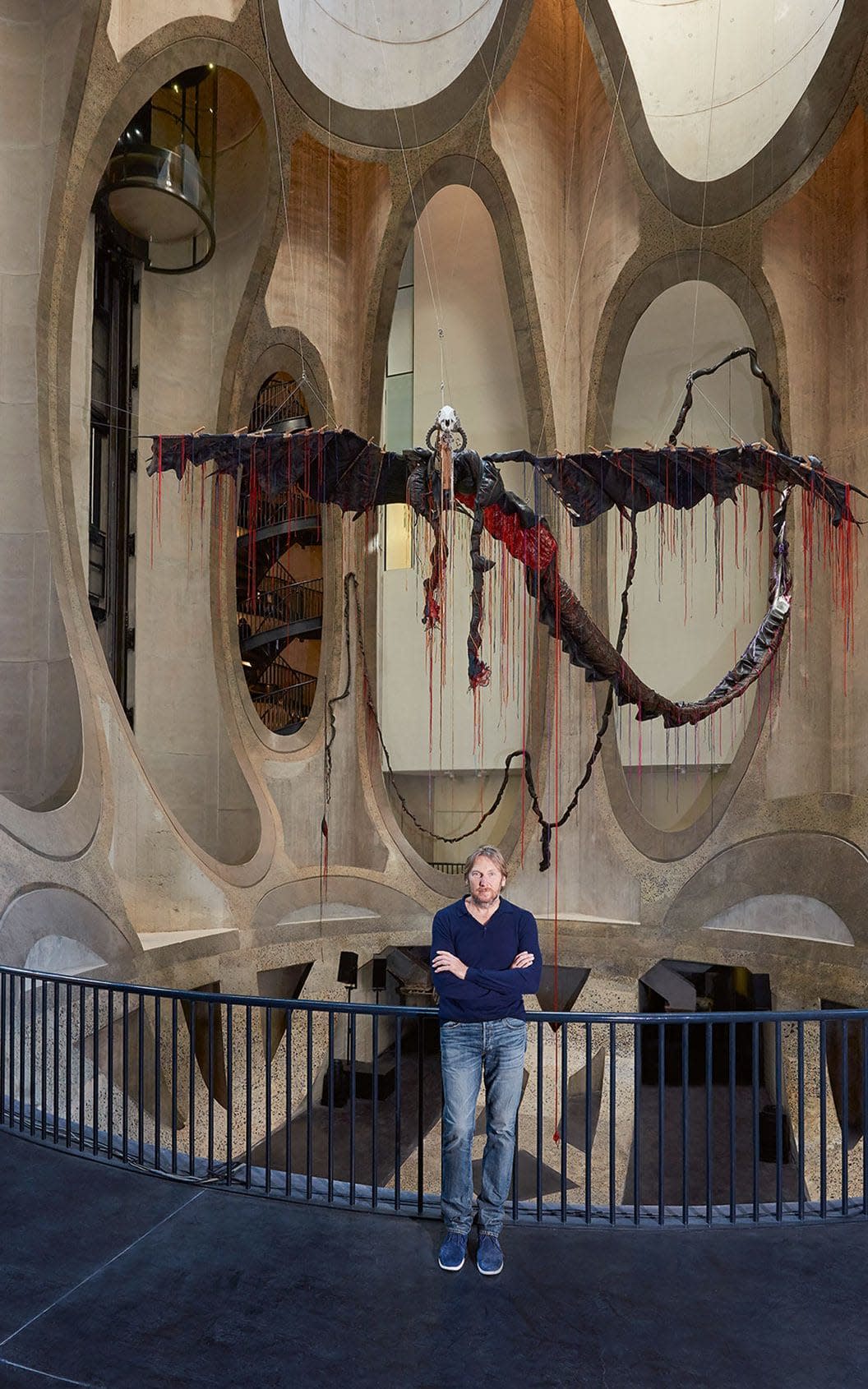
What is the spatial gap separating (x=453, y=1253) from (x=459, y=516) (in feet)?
42.3

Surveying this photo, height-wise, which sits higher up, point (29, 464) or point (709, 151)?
point (709, 151)

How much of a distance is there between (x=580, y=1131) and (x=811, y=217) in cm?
1204

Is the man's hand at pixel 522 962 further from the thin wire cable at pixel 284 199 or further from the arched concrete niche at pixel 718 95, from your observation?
the arched concrete niche at pixel 718 95

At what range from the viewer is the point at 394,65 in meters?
13.6

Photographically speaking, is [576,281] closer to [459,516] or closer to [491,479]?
[459,516]

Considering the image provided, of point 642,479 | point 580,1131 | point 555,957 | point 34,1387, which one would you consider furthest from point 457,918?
point 555,957

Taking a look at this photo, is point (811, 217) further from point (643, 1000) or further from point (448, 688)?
point (643, 1000)

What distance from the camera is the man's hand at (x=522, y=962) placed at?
3.95 m

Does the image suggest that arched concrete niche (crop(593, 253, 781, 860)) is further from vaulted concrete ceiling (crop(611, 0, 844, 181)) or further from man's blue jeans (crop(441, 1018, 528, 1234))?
man's blue jeans (crop(441, 1018, 528, 1234))

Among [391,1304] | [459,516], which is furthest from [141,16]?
[391,1304]

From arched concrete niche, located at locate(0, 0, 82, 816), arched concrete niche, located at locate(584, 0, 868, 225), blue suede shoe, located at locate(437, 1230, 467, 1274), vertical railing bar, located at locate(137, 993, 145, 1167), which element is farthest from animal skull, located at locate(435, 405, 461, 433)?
arched concrete niche, located at locate(584, 0, 868, 225)

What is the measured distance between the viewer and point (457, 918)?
4.01 m

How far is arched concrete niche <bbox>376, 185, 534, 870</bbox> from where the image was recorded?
15820 millimetres

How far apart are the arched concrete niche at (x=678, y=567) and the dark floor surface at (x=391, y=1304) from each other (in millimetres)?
9797
